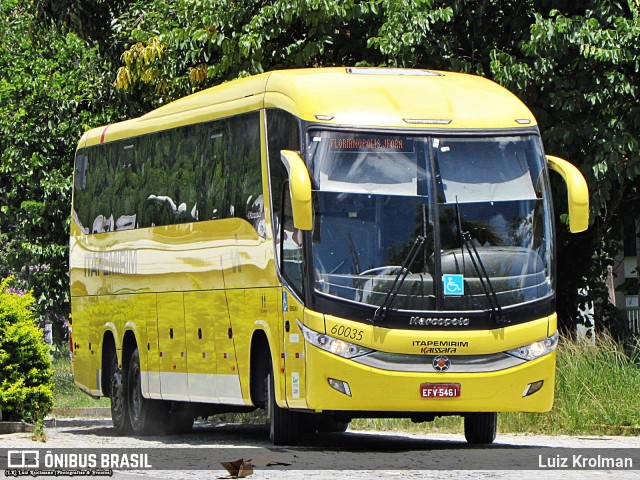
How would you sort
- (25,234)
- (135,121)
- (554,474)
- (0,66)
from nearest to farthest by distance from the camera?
1. (554,474)
2. (135,121)
3. (25,234)
4. (0,66)

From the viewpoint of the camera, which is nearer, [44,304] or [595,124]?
[595,124]

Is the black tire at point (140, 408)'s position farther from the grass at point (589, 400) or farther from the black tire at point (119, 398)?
the grass at point (589, 400)

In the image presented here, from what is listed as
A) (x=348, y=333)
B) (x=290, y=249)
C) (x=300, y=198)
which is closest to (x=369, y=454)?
(x=348, y=333)

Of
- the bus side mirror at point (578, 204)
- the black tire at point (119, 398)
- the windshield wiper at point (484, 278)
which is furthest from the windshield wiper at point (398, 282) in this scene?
the black tire at point (119, 398)

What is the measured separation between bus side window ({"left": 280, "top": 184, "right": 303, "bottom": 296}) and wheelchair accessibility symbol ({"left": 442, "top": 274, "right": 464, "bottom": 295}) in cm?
139

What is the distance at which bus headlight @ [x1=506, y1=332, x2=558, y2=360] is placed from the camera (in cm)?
1607

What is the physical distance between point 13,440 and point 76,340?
7193mm

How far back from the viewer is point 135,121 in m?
21.9

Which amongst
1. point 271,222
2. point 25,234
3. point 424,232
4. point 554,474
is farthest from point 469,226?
point 25,234

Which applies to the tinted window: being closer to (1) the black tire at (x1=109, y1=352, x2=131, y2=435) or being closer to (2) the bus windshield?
(2) the bus windshield

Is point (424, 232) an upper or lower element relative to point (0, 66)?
lower

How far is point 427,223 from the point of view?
15930 millimetres

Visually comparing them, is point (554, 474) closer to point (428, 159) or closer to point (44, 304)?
point (428, 159)

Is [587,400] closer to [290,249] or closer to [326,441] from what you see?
[326,441]
